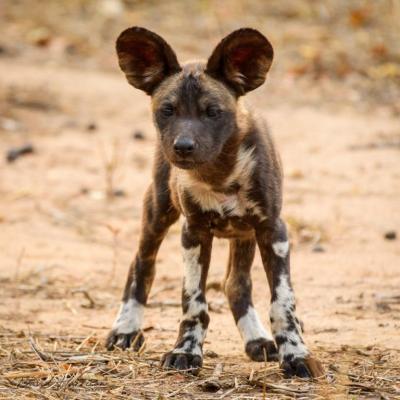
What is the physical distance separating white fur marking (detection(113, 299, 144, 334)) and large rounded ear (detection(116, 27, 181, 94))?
126 centimetres

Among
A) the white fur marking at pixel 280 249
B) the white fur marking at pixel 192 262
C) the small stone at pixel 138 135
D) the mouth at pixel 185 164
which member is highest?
the small stone at pixel 138 135

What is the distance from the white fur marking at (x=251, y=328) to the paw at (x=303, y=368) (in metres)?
0.65

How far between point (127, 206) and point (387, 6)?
7.23 metres

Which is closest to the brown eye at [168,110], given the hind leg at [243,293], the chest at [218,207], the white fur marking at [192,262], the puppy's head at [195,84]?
the puppy's head at [195,84]

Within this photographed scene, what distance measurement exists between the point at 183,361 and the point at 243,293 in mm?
1010

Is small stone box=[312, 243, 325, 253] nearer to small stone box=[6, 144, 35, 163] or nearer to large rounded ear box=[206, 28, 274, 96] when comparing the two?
large rounded ear box=[206, 28, 274, 96]

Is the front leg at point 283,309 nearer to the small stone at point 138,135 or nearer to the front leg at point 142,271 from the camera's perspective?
the front leg at point 142,271

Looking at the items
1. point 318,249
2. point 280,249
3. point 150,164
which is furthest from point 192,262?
point 150,164

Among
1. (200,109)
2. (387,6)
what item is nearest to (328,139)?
(387,6)

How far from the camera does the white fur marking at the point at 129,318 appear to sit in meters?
5.74

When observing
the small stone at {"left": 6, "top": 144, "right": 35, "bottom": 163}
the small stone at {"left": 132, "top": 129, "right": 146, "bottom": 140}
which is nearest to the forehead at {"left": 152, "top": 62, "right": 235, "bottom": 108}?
the small stone at {"left": 6, "top": 144, "right": 35, "bottom": 163}

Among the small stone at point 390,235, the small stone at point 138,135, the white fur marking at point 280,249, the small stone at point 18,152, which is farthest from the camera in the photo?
the small stone at point 138,135

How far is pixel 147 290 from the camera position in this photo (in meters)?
5.97

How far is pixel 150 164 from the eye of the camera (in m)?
10.3
